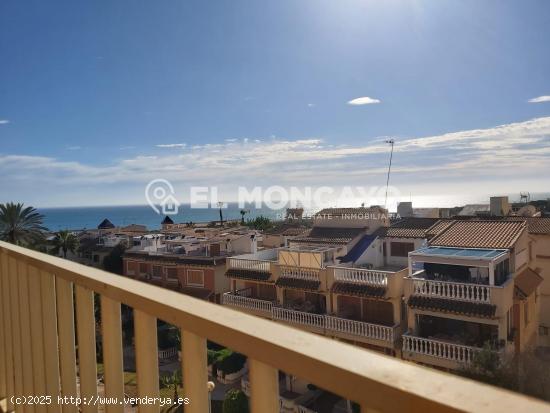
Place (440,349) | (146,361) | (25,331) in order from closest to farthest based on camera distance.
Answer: (146,361), (25,331), (440,349)

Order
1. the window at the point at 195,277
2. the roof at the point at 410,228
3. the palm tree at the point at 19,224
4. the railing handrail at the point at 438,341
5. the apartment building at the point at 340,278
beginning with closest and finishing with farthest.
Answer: the railing handrail at the point at 438,341 → the apartment building at the point at 340,278 → the roof at the point at 410,228 → the palm tree at the point at 19,224 → the window at the point at 195,277

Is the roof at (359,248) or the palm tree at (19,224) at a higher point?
the palm tree at (19,224)

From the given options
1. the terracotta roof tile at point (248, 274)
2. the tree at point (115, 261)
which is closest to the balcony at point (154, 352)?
the terracotta roof tile at point (248, 274)

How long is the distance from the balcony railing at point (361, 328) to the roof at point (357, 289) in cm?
94

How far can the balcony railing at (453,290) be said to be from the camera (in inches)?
479

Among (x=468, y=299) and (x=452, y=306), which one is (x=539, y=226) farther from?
(x=452, y=306)

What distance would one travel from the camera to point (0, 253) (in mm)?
2260

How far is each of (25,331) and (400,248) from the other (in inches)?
703

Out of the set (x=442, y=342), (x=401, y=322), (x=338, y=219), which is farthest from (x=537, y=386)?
(x=338, y=219)

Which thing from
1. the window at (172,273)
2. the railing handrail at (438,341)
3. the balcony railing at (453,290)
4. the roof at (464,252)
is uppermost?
the roof at (464,252)

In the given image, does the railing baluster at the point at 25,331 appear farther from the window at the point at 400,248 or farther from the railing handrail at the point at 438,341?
the window at the point at 400,248

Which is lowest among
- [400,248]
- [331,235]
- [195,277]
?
[195,277]

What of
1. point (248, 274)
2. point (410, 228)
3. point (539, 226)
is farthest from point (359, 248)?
point (539, 226)

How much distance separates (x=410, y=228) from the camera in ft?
61.5
